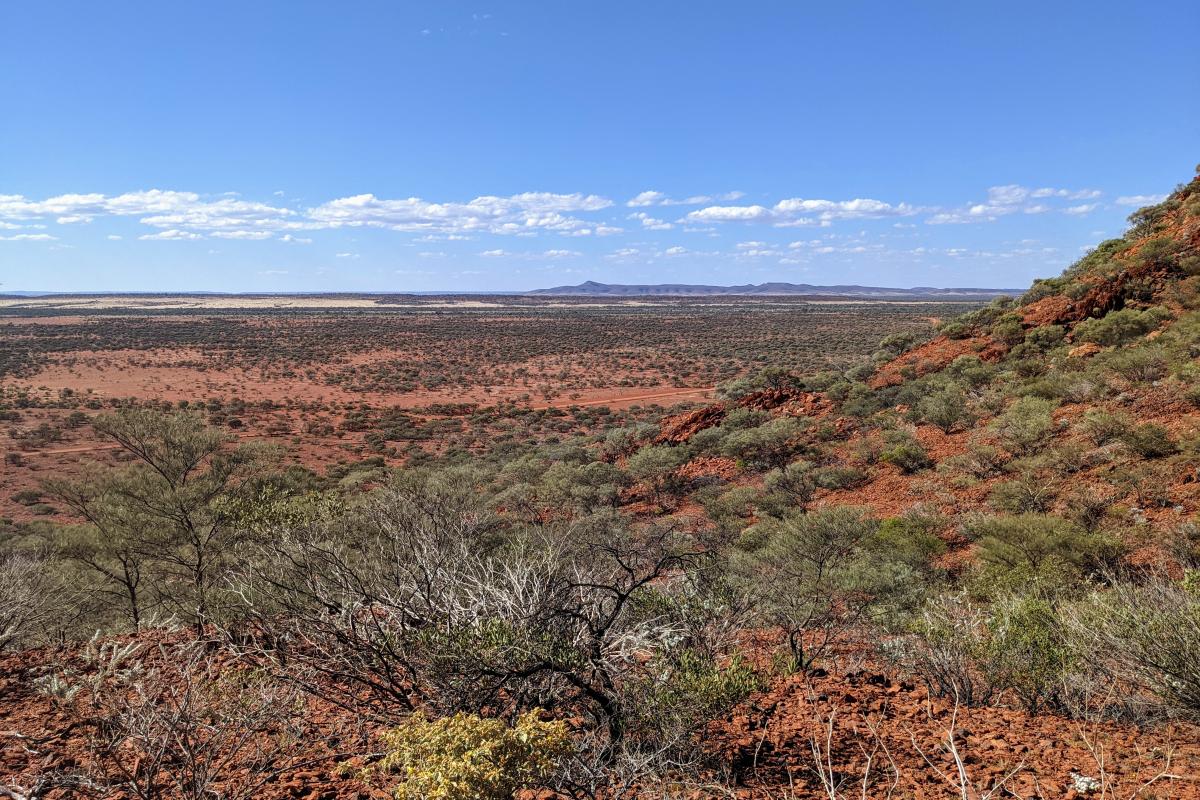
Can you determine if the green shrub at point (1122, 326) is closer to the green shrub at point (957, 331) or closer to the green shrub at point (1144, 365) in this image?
the green shrub at point (1144, 365)

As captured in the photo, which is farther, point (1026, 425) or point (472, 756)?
point (1026, 425)

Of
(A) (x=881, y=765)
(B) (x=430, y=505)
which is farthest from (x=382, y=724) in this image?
(B) (x=430, y=505)

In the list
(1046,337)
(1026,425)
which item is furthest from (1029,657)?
(1046,337)

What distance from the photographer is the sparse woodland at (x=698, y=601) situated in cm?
412

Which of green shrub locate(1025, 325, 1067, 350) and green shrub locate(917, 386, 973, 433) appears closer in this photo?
green shrub locate(917, 386, 973, 433)

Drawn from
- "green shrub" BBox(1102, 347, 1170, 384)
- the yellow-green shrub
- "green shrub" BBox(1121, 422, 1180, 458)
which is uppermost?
"green shrub" BBox(1102, 347, 1170, 384)

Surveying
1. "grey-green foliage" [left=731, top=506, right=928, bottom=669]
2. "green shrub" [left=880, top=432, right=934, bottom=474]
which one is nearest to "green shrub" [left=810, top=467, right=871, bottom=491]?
"green shrub" [left=880, top=432, right=934, bottom=474]

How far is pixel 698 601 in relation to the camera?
584cm

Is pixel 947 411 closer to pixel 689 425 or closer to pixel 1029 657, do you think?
pixel 689 425

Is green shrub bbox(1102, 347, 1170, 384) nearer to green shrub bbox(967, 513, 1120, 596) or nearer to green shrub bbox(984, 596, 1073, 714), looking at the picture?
green shrub bbox(967, 513, 1120, 596)

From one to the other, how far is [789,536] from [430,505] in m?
6.60

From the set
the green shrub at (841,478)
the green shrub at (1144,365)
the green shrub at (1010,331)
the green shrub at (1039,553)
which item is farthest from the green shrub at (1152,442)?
the green shrub at (1010,331)

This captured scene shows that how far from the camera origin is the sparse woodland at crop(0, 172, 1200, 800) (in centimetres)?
412

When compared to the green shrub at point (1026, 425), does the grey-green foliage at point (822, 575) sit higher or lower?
lower
